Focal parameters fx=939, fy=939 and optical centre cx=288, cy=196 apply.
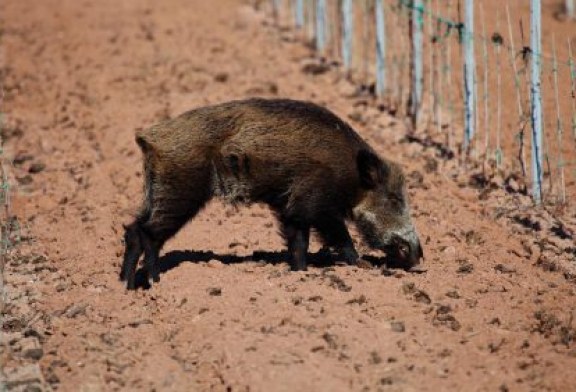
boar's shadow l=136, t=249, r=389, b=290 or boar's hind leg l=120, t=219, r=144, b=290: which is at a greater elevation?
boar's hind leg l=120, t=219, r=144, b=290

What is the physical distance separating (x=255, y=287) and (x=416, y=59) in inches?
219

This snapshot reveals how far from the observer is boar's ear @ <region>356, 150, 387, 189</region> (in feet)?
24.9

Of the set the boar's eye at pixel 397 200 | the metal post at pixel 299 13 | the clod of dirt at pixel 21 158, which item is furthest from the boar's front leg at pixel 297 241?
the metal post at pixel 299 13

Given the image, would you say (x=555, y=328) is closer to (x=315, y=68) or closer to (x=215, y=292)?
(x=215, y=292)

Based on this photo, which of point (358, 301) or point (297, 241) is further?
point (297, 241)

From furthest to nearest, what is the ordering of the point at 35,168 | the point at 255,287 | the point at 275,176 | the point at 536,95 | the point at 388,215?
the point at 35,168 < the point at 536,95 < the point at 388,215 < the point at 275,176 < the point at 255,287

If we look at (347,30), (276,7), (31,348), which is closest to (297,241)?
(31,348)

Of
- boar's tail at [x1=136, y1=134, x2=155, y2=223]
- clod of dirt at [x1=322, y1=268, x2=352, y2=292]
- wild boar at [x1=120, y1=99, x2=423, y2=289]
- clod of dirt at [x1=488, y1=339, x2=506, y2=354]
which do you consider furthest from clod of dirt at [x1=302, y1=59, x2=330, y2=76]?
clod of dirt at [x1=488, y1=339, x2=506, y2=354]

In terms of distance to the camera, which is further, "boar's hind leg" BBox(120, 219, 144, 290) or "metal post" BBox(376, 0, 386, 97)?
"metal post" BBox(376, 0, 386, 97)

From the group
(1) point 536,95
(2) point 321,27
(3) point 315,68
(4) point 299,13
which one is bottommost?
(3) point 315,68

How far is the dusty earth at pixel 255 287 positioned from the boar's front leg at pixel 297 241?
0.21 m

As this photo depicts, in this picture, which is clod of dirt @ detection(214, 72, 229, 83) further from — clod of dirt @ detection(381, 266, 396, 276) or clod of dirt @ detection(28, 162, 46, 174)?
Answer: clod of dirt @ detection(381, 266, 396, 276)

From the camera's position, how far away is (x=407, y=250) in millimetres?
7785

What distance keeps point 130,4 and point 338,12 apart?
22.9 feet
